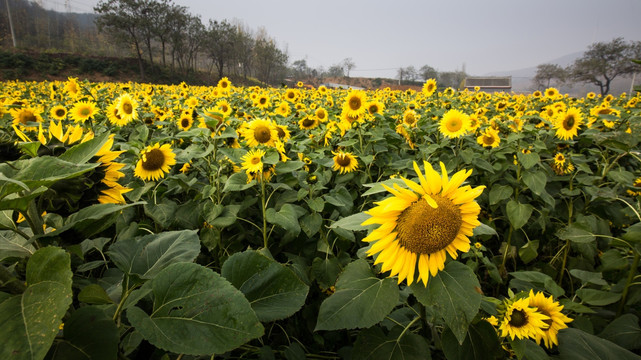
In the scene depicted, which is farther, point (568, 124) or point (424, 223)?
point (568, 124)

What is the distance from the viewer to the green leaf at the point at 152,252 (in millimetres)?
749

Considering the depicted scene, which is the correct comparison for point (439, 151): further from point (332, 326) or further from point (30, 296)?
point (30, 296)

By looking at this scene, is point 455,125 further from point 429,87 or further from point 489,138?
point 429,87

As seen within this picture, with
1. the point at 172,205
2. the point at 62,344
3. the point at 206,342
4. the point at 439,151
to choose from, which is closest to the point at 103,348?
the point at 62,344

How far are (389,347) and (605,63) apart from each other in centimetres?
5612

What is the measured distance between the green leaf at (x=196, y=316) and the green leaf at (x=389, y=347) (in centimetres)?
77

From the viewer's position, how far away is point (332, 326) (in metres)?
0.96

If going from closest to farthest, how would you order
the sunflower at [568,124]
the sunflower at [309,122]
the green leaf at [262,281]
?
the green leaf at [262,281] → the sunflower at [568,124] → the sunflower at [309,122]

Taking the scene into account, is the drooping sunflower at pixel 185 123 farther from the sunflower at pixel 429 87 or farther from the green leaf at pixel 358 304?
the sunflower at pixel 429 87

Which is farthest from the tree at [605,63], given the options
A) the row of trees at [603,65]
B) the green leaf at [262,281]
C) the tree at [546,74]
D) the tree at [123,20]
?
the tree at [123,20]

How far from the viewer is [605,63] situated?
128 ft

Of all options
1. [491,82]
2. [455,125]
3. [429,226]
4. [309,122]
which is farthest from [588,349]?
[491,82]

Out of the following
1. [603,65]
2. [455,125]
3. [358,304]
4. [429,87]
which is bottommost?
[358,304]

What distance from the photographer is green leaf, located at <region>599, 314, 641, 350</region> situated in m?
1.44
